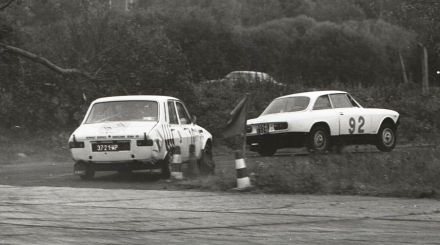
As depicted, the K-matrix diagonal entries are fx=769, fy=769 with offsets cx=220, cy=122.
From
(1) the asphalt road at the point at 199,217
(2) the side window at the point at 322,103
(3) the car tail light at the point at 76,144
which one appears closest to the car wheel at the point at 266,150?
(2) the side window at the point at 322,103

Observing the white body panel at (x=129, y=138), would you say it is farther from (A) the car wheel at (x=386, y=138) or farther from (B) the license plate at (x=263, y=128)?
(A) the car wheel at (x=386, y=138)

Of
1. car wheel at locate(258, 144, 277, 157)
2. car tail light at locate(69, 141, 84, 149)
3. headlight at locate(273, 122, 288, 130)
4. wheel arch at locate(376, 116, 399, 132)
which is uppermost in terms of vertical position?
car tail light at locate(69, 141, 84, 149)

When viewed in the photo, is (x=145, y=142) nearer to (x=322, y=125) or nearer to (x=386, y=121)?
(x=322, y=125)

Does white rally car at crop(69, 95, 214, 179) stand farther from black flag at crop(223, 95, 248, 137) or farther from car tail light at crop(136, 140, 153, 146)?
black flag at crop(223, 95, 248, 137)

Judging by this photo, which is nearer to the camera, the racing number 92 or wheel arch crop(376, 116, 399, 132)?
the racing number 92

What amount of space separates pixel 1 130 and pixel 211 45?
26337mm

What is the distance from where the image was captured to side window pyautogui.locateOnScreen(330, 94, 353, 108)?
62.0 feet

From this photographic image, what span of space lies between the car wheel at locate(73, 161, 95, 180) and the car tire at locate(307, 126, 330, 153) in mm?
5919

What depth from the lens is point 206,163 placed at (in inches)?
569

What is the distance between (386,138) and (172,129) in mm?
7344

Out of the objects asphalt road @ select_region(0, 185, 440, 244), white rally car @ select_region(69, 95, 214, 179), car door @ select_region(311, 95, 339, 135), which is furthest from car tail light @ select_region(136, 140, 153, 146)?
car door @ select_region(311, 95, 339, 135)

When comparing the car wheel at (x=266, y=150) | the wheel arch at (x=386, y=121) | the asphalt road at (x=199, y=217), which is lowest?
the car wheel at (x=266, y=150)

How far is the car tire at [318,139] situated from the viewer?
17859 millimetres

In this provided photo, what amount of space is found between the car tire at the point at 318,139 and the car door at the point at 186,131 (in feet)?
11.8
